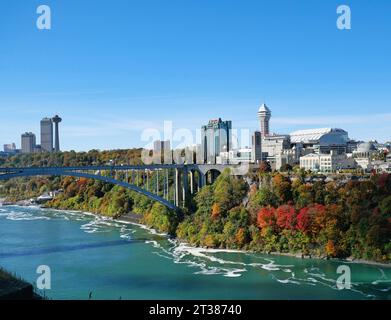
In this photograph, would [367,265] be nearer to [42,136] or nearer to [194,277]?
[194,277]

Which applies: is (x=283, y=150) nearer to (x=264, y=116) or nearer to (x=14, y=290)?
(x=264, y=116)

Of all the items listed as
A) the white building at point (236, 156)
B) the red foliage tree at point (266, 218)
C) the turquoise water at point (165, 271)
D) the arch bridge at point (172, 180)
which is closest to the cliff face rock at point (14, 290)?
the turquoise water at point (165, 271)

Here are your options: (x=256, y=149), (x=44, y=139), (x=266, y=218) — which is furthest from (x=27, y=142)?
(x=266, y=218)

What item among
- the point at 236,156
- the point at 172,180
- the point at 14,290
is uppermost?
the point at 236,156

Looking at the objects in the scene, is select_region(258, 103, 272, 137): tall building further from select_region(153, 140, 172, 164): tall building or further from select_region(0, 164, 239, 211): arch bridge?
select_region(0, 164, 239, 211): arch bridge

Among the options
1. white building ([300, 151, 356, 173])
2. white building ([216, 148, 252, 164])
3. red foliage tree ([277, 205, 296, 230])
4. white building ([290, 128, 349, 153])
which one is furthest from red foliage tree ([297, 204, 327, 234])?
white building ([290, 128, 349, 153])

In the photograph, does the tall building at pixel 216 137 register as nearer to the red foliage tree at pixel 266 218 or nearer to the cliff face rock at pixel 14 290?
the red foliage tree at pixel 266 218
